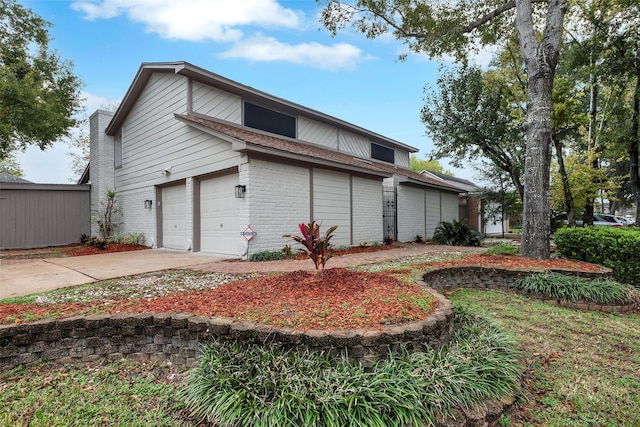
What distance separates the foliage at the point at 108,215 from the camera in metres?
12.1

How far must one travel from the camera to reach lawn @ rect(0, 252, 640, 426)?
7.07ft

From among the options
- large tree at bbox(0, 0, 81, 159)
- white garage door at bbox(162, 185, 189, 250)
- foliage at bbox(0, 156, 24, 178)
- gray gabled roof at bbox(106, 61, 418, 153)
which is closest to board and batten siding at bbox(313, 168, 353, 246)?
gray gabled roof at bbox(106, 61, 418, 153)

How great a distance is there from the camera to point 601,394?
7.98ft

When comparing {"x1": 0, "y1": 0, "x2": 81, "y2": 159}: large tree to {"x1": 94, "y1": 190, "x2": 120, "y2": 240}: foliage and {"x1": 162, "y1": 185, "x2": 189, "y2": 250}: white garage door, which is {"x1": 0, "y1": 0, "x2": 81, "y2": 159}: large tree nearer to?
{"x1": 94, "y1": 190, "x2": 120, "y2": 240}: foliage

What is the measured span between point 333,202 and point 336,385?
24.7ft

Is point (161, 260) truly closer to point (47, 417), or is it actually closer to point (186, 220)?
point (186, 220)

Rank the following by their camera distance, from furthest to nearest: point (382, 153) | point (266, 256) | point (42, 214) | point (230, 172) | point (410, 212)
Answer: point (382, 153) → point (410, 212) → point (42, 214) → point (230, 172) → point (266, 256)

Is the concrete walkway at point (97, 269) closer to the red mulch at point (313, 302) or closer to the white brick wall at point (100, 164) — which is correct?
the red mulch at point (313, 302)

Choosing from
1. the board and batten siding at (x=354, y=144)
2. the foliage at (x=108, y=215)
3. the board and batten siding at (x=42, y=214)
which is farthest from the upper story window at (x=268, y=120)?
the board and batten siding at (x=42, y=214)

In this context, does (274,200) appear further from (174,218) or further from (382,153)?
(382,153)

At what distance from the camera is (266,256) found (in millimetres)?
7473

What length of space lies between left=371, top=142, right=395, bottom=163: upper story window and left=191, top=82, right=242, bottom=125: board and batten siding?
303 inches

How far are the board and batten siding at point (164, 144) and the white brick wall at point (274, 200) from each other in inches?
27.6

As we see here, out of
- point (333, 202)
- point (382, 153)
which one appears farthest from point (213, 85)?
point (382, 153)
